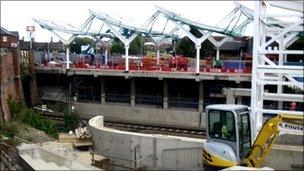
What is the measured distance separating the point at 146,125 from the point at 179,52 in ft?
86.0

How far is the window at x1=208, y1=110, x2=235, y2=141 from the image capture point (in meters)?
11.5

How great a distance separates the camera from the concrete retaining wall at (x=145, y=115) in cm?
3341

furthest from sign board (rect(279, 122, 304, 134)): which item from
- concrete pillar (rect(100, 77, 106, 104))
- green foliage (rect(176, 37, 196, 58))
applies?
green foliage (rect(176, 37, 196, 58))

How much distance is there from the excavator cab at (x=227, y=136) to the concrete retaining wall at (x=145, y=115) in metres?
20.0

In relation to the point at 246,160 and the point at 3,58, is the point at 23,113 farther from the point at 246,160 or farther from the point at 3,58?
the point at 246,160

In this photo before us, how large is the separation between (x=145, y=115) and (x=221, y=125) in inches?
946

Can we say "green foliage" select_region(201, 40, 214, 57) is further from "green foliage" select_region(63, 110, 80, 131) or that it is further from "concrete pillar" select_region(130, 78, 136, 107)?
"green foliage" select_region(63, 110, 80, 131)

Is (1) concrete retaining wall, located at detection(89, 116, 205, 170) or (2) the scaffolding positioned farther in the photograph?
(1) concrete retaining wall, located at detection(89, 116, 205, 170)

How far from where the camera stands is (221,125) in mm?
11773

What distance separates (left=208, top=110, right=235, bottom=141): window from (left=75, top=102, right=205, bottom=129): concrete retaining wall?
1996 cm

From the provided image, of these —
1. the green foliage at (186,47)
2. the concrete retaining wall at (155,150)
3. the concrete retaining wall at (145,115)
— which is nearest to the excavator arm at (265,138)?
the concrete retaining wall at (155,150)

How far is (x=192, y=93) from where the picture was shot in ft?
120

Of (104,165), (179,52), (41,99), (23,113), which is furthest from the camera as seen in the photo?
(179,52)

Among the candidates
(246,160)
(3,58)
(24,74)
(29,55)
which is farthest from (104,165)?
(29,55)
